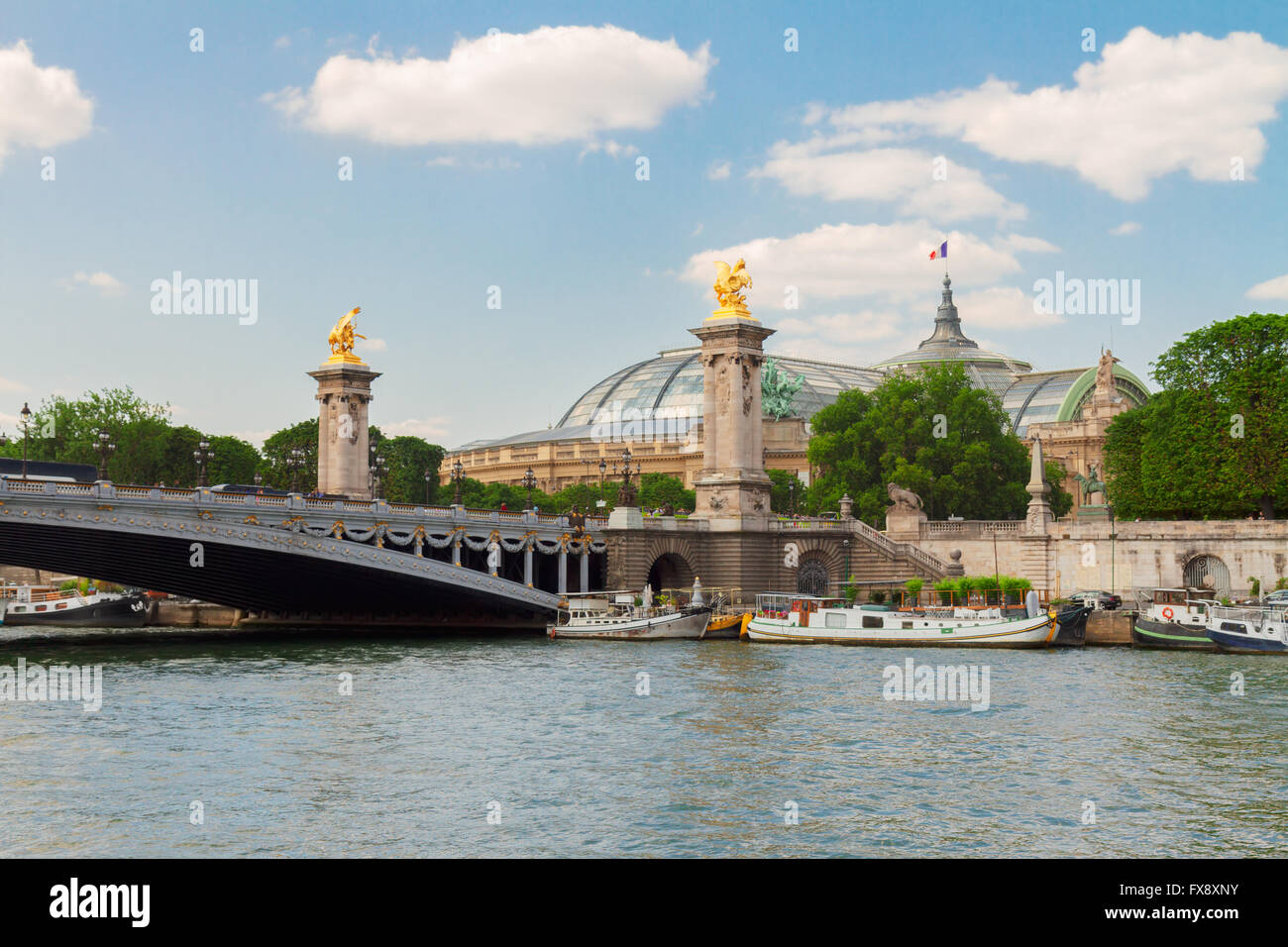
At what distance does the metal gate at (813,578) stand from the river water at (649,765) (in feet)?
89.0

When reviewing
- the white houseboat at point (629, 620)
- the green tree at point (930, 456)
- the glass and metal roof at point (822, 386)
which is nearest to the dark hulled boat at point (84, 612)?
the white houseboat at point (629, 620)

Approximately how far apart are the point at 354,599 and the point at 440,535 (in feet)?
23.4

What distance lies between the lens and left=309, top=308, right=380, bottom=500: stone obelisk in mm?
79375

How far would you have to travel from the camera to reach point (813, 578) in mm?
70188

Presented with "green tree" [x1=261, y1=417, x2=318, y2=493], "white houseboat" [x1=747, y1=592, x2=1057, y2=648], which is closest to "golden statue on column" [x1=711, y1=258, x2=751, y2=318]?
"white houseboat" [x1=747, y1=592, x2=1057, y2=648]

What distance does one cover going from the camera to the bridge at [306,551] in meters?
51.0

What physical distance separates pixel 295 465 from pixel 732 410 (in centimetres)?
3367

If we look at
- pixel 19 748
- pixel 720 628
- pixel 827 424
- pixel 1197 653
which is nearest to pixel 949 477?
pixel 827 424

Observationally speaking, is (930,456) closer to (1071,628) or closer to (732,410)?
(732,410)

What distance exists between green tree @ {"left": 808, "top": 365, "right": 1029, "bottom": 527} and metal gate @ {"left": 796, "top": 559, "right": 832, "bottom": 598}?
10.4 meters

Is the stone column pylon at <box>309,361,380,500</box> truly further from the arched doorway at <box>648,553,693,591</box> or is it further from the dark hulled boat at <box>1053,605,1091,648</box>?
the dark hulled boat at <box>1053,605,1091,648</box>

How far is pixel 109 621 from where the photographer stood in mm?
73188

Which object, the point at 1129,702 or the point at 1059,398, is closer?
the point at 1129,702

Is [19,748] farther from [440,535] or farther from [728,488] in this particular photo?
[728,488]
